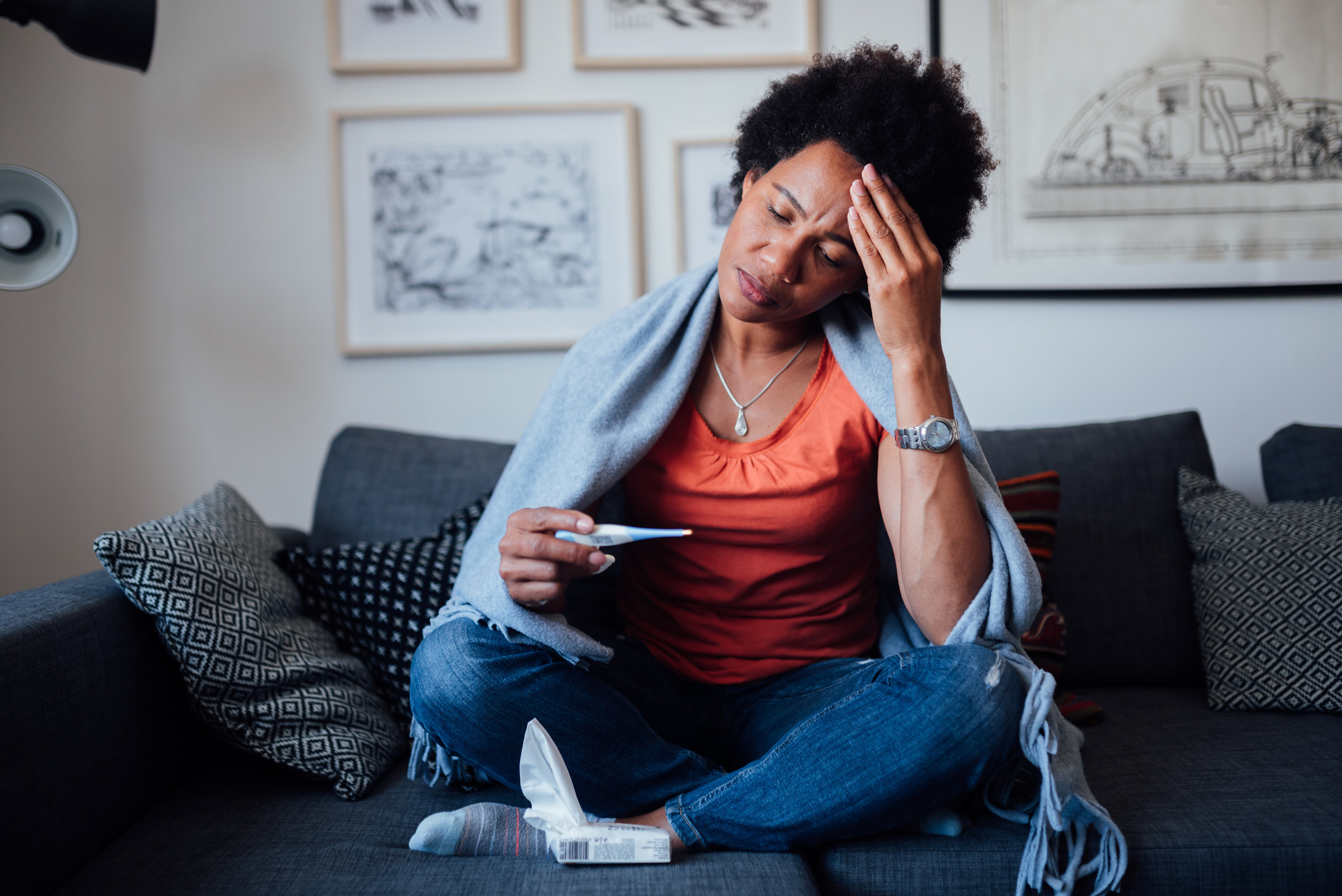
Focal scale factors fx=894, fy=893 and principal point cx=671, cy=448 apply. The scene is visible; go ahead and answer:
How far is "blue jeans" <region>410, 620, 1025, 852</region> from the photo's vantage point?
1.00m

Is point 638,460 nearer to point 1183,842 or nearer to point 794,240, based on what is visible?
point 794,240

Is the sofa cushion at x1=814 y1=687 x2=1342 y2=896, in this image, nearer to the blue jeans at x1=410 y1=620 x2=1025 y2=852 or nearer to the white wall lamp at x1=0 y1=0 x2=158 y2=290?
the blue jeans at x1=410 y1=620 x2=1025 y2=852

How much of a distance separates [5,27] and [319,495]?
1.19 m

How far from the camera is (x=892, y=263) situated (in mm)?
1146

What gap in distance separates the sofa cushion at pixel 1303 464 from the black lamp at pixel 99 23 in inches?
86.8

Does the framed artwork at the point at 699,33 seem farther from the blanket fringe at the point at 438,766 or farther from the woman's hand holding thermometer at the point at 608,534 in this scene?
the blanket fringe at the point at 438,766

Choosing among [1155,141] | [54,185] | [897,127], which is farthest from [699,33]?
[54,185]

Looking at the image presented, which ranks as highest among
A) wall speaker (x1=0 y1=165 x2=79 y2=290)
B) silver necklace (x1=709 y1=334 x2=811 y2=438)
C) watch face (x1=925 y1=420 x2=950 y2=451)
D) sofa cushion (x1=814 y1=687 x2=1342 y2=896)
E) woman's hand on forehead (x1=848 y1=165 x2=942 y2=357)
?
wall speaker (x1=0 y1=165 x2=79 y2=290)

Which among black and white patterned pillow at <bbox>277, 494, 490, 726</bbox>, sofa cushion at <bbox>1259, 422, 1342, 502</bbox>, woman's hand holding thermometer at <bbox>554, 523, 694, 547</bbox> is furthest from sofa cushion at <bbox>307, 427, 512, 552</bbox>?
sofa cushion at <bbox>1259, 422, 1342, 502</bbox>

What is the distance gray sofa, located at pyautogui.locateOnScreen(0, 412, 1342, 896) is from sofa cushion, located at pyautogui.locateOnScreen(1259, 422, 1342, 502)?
46 centimetres

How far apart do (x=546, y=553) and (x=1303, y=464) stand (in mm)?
1472

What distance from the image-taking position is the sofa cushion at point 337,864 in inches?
37.7

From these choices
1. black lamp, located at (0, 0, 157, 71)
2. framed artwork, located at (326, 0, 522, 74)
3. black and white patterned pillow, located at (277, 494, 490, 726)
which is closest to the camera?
black and white patterned pillow, located at (277, 494, 490, 726)

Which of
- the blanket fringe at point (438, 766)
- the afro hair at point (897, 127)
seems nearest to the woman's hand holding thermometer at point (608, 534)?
the blanket fringe at point (438, 766)
